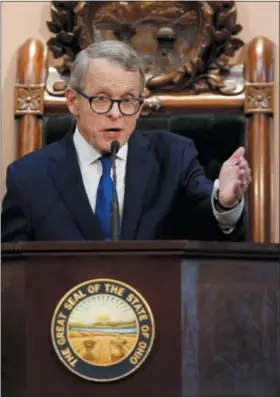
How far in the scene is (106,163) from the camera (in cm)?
289

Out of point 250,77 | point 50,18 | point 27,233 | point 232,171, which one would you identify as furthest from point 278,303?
point 50,18

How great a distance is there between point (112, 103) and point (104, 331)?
0.80 meters

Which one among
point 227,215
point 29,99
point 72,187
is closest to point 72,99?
point 72,187

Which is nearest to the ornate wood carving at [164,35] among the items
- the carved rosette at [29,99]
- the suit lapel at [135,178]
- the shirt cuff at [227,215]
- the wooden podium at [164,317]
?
the carved rosette at [29,99]

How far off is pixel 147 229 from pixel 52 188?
274mm

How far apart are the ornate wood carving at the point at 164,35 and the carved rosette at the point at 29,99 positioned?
46mm

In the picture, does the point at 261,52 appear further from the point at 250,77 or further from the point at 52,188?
the point at 52,188

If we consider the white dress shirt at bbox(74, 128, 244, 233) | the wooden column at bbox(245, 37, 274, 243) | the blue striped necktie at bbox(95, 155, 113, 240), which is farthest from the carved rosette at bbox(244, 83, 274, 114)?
the blue striped necktie at bbox(95, 155, 113, 240)

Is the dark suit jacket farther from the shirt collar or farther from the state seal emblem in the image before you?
the state seal emblem

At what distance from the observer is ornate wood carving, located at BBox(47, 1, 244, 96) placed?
3592 mm

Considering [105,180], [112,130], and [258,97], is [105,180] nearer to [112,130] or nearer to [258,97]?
[112,130]

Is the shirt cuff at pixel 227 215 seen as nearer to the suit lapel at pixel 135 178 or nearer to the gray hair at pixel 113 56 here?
the suit lapel at pixel 135 178

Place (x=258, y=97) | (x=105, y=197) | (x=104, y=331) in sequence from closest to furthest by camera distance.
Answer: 1. (x=104, y=331)
2. (x=105, y=197)
3. (x=258, y=97)

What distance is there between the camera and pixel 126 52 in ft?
9.46
